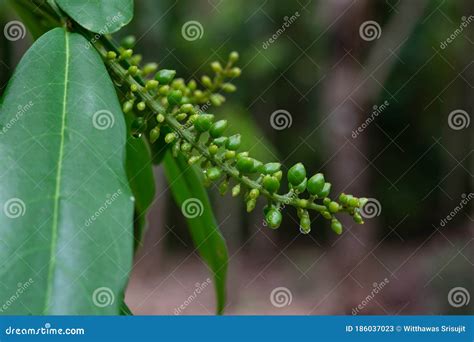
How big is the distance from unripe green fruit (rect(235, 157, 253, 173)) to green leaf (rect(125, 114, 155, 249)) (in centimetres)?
28

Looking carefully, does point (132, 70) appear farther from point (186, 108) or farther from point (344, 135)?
point (344, 135)

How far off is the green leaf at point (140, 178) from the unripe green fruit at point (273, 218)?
329mm

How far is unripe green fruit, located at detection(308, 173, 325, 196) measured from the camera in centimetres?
82

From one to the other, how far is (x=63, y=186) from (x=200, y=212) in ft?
1.29

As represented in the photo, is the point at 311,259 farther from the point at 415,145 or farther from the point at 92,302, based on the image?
the point at 92,302

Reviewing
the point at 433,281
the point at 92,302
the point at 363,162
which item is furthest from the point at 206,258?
the point at 433,281

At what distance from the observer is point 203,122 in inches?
32.9
